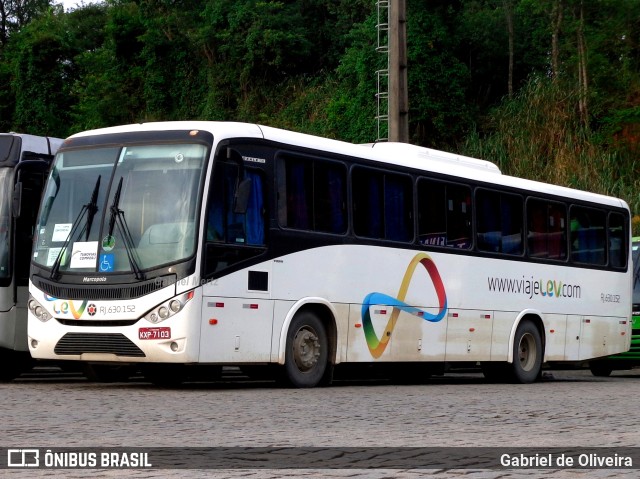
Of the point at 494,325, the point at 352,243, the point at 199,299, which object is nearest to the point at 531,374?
the point at 494,325

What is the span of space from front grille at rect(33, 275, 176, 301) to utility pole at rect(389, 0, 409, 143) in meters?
11.1

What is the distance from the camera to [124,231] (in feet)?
49.0

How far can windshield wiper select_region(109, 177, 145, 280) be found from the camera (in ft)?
48.2

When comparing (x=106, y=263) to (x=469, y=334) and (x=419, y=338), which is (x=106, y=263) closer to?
(x=419, y=338)

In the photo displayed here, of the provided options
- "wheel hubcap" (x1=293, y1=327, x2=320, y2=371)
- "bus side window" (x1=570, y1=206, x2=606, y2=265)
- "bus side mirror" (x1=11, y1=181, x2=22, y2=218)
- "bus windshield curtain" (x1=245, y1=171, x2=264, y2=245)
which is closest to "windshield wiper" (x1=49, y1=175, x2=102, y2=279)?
"bus side mirror" (x1=11, y1=181, x2=22, y2=218)

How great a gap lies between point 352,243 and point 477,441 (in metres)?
7.69

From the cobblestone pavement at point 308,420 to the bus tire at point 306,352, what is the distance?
36cm

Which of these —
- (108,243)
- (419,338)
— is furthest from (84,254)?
(419,338)

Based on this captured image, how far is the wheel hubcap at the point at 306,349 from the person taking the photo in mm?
16094

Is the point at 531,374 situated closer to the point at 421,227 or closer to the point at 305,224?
the point at 421,227

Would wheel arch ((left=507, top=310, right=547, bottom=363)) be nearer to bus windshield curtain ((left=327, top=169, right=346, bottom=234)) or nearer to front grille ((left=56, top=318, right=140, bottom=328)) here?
bus windshield curtain ((left=327, top=169, right=346, bottom=234))

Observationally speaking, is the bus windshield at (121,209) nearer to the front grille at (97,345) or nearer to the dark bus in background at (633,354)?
the front grille at (97,345)

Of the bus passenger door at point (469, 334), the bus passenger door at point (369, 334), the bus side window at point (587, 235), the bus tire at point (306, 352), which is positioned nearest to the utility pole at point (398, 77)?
the bus side window at point (587, 235)

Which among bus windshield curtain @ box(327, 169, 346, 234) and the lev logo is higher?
bus windshield curtain @ box(327, 169, 346, 234)
